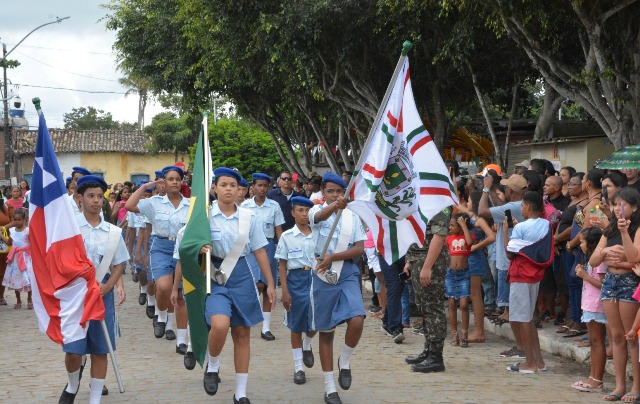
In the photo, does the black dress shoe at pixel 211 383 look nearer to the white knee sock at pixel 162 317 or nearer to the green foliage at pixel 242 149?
the white knee sock at pixel 162 317

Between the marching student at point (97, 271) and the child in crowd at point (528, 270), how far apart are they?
12.3 ft

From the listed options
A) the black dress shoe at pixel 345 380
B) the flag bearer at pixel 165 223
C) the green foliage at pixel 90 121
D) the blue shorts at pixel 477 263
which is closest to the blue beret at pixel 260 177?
the flag bearer at pixel 165 223

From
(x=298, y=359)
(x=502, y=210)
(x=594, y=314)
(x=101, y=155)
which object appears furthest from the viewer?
(x=101, y=155)

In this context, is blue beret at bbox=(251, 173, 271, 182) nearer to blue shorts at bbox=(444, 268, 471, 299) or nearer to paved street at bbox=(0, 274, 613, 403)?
paved street at bbox=(0, 274, 613, 403)

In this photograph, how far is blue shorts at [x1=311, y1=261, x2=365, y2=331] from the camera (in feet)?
25.7

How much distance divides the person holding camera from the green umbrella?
0.94 metres

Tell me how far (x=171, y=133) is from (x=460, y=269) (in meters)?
46.3

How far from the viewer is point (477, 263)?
11.1 m

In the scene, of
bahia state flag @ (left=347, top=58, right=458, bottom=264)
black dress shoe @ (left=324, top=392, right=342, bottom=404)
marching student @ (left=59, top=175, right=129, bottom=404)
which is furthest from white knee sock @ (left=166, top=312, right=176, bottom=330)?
black dress shoe @ (left=324, top=392, right=342, bottom=404)

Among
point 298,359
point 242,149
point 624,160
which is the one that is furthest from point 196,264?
point 242,149

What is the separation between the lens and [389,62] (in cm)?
2450

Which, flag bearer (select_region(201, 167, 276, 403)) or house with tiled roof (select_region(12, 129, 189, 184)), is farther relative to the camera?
house with tiled roof (select_region(12, 129, 189, 184))

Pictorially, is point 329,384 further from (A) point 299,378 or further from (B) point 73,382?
(B) point 73,382

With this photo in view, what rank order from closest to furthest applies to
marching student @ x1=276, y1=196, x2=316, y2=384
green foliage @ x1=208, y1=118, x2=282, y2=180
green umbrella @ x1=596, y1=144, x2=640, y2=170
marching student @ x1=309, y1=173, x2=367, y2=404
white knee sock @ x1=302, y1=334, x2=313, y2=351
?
marching student @ x1=309, y1=173, x2=367, y2=404
marching student @ x1=276, y1=196, x2=316, y2=384
white knee sock @ x1=302, y1=334, x2=313, y2=351
green umbrella @ x1=596, y1=144, x2=640, y2=170
green foliage @ x1=208, y1=118, x2=282, y2=180
